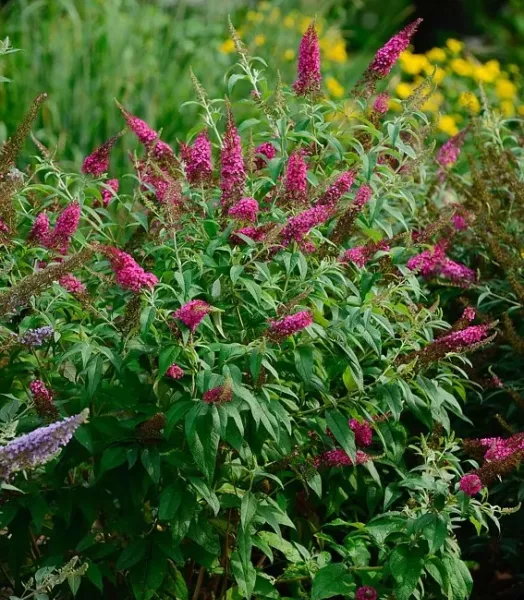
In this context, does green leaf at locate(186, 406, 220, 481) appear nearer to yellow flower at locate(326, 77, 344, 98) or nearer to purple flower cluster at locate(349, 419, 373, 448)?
purple flower cluster at locate(349, 419, 373, 448)

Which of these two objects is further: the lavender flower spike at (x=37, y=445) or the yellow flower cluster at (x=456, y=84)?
the yellow flower cluster at (x=456, y=84)

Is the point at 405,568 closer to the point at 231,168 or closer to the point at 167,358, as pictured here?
the point at 167,358

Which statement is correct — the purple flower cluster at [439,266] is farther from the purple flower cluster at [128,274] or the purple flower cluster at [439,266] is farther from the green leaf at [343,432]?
the purple flower cluster at [128,274]

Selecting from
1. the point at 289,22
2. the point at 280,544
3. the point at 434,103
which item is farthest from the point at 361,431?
the point at 289,22

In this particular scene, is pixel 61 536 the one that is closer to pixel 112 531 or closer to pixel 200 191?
pixel 112 531

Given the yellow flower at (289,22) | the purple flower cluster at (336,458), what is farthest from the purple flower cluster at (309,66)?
the yellow flower at (289,22)

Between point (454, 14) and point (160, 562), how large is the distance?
47.7ft

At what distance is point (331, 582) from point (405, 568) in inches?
9.5

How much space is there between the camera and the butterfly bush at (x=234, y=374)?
3178 millimetres

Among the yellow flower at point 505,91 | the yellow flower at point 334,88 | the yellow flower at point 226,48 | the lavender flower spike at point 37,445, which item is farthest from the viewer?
the yellow flower at point 226,48

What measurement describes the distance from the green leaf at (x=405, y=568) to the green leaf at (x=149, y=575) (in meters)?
0.69

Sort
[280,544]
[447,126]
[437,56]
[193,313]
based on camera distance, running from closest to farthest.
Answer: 1. [193,313]
2. [280,544]
3. [447,126]
4. [437,56]

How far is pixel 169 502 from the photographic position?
3.21 meters

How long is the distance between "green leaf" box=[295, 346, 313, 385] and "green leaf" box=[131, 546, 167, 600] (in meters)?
0.69
